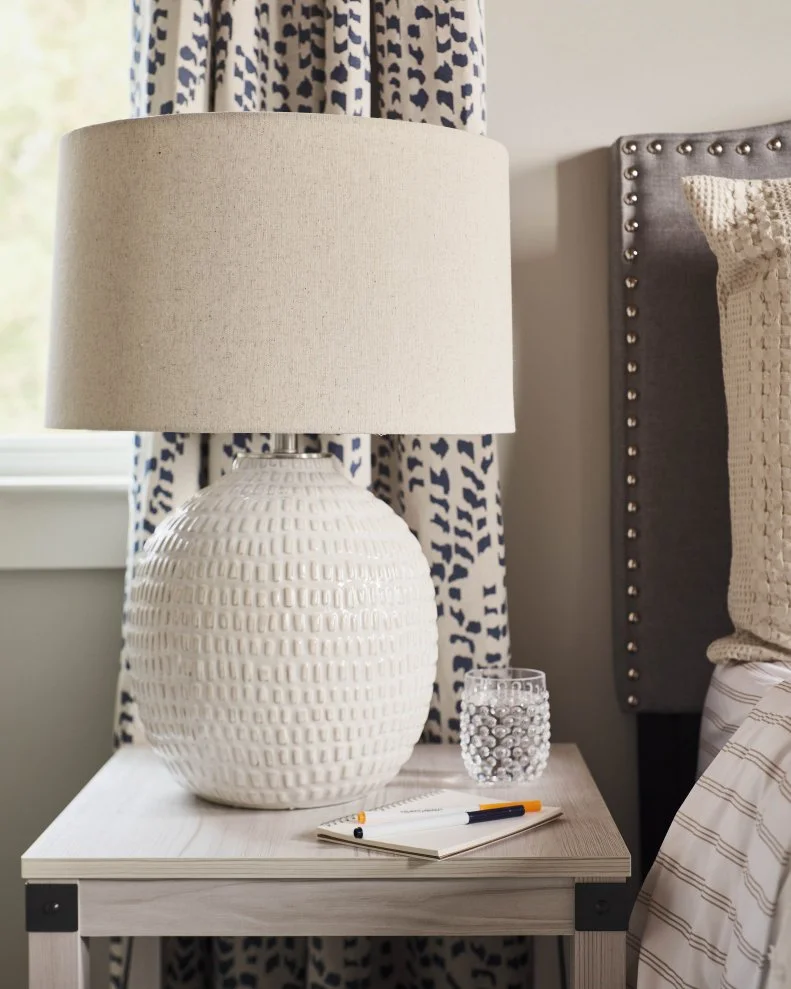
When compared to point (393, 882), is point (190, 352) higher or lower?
higher

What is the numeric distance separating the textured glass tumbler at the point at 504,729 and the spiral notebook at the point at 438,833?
0.08 metres

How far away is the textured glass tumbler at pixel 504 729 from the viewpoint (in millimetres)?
1255

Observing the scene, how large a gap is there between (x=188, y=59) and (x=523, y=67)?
0.47 metres

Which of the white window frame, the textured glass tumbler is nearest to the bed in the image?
the textured glass tumbler

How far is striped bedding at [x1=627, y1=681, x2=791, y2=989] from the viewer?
94cm

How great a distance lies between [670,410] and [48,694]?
978 mm

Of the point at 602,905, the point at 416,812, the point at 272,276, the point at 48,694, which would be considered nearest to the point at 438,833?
the point at 416,812

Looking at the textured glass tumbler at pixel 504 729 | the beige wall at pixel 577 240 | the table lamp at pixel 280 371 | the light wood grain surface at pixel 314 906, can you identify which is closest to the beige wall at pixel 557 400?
the beige wall at pixel 577 240

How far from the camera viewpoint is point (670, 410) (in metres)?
1.53

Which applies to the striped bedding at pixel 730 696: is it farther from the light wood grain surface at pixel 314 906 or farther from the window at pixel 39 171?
the window at pixel 39 171

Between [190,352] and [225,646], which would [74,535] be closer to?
[225,646]

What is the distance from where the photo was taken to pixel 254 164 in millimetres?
1010

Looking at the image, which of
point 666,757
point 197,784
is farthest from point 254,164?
point 666,757

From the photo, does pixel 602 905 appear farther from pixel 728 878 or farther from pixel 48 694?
pixel 48 694
